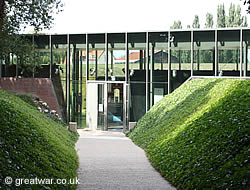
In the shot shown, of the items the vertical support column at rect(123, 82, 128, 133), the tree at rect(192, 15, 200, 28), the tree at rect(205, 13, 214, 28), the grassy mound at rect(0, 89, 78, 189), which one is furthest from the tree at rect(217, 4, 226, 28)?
the grassy mound at rect(0, 89, 78, 189)

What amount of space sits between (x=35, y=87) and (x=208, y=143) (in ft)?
53.1

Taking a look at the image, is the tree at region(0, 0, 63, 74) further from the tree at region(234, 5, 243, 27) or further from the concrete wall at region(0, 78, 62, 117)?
the tree at region(234, 5, 243, 27)

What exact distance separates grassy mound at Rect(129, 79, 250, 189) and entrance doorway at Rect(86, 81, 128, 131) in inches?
226

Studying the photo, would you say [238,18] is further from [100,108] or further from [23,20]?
[23,20]

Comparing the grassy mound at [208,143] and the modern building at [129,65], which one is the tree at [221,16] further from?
the grassy mound at [208,143]

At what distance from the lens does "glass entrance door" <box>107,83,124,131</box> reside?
2281 cm

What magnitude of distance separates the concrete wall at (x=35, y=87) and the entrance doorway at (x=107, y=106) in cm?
216

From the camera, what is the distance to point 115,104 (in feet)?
74.9

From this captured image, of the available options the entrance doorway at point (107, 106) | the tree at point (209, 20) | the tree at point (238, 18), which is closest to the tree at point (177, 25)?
the tree at point (209, 20)

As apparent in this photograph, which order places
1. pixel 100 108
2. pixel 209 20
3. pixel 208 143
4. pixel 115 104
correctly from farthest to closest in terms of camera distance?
pixel 209 20 < pixel 100 108 < pixel 115 104 < pixel 208 143

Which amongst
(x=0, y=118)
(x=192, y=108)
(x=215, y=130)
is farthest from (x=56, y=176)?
(x=192, y=108)

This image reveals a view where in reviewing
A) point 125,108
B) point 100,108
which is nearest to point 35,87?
point 100,108

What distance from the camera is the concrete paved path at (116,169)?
8.69 m

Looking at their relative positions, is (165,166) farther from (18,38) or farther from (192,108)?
(18,38)
